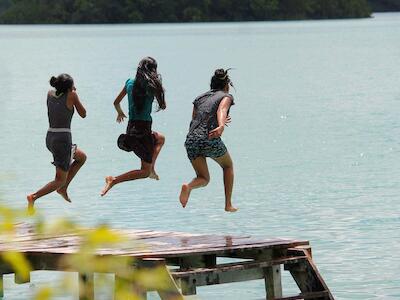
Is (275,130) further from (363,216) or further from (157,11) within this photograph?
(157,11)

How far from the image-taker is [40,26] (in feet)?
489

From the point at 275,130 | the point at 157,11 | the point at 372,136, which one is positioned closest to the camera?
the point at 372,136

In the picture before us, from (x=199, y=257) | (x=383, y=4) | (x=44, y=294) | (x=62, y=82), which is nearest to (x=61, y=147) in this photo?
(x=62, y=82)

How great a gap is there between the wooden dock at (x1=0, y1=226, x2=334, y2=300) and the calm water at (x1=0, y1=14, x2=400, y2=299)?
6.66ft

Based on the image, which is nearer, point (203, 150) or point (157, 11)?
point (203, 150)

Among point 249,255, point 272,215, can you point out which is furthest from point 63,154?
point 272,215

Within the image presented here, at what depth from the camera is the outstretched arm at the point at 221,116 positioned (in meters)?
11.3

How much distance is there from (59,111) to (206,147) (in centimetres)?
137

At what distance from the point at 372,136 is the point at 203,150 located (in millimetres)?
16577

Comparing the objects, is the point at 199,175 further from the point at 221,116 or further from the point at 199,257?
the point at 199,257

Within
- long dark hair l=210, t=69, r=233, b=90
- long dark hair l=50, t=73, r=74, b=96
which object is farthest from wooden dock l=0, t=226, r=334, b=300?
long dark hair l=50, t=73, r=74, b=96

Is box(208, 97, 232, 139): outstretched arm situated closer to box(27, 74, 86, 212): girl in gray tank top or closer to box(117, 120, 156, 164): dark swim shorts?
box(117, 120, 156, 164): dark swim shorts

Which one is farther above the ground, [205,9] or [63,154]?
[205,9]

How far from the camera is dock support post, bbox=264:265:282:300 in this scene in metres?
9.13
